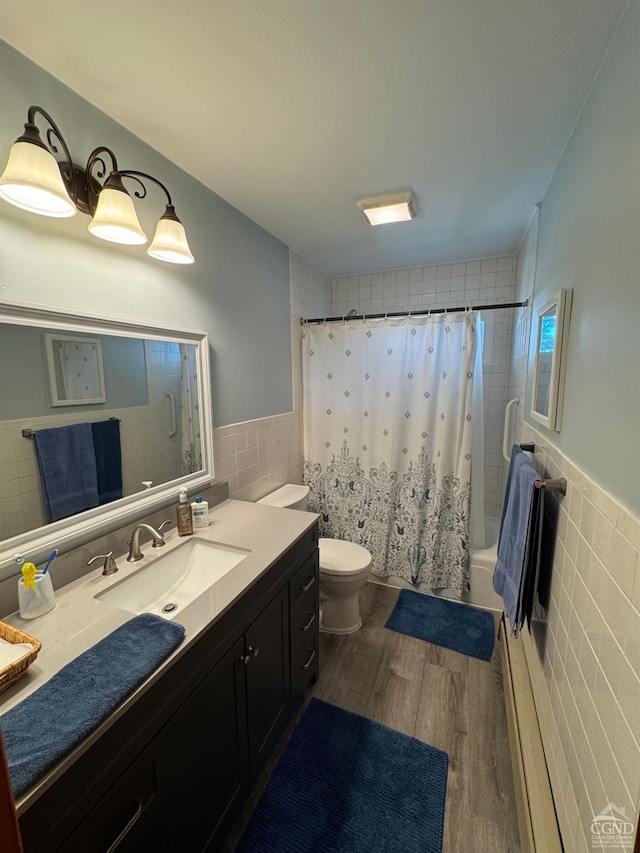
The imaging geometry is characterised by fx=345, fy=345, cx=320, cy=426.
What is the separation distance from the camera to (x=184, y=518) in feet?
4.74

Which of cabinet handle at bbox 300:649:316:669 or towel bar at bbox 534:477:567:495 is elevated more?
towel bar at bbox 534:477:567:495

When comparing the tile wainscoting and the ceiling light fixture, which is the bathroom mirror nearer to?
the tile wainscoting

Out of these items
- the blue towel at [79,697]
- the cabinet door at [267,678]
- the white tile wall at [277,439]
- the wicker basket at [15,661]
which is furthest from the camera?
the white tile wall at [277,439]

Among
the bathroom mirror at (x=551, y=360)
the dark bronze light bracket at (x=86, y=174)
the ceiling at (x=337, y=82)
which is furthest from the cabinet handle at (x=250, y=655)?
the ceiling at (x=337, y=82)

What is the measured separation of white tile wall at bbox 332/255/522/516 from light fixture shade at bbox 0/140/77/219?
96.4 inches

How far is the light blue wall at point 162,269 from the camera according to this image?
1002 millimetres

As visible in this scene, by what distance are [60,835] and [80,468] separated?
0.89 meters

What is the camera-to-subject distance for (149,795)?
31.6 inches

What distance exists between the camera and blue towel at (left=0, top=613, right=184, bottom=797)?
598 millimetres

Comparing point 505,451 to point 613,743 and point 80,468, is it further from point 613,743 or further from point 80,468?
point 80,468

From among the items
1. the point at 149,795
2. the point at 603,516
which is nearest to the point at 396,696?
the point at 149,795

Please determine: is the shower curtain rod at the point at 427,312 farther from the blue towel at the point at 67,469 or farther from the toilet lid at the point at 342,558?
the blue towel at the point at 67,469

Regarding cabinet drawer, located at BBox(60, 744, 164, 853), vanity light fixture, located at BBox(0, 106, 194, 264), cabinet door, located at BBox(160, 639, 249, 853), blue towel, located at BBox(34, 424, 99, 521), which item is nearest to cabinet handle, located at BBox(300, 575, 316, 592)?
cabinet door, located at BBox(160, 639, 249, 853)

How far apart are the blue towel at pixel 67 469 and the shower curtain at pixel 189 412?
0.41 meters
